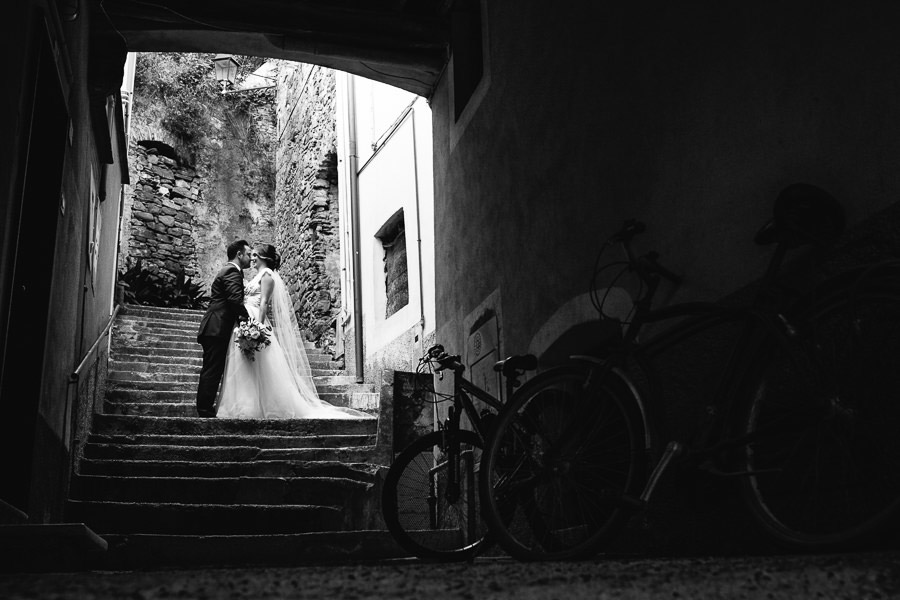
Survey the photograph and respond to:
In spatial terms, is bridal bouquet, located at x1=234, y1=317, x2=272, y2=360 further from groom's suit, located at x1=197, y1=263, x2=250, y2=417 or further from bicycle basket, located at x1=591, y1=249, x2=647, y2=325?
bicycle basket, located at x1=591, y1=249, x2=647, y2=325

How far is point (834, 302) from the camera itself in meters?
2.37

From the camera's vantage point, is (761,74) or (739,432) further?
(761,74)

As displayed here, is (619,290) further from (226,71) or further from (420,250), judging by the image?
(226,71)

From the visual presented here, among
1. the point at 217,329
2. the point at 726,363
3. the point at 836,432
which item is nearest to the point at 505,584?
the point at 836,432

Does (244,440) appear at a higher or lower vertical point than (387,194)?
lower

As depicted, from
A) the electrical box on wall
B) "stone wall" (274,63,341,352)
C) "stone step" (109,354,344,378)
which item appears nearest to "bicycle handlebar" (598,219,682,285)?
the electrical box on wall

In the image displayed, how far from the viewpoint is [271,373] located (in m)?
9.14

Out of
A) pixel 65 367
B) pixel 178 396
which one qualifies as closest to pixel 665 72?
pixel 65 367

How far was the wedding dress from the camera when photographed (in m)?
8.89

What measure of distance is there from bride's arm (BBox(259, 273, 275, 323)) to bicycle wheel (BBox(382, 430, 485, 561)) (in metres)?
5.17

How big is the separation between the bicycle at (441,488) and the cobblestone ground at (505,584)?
252cm

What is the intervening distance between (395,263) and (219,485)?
6038 mm

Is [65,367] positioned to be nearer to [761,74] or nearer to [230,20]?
[230,20]

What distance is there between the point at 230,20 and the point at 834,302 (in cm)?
614
